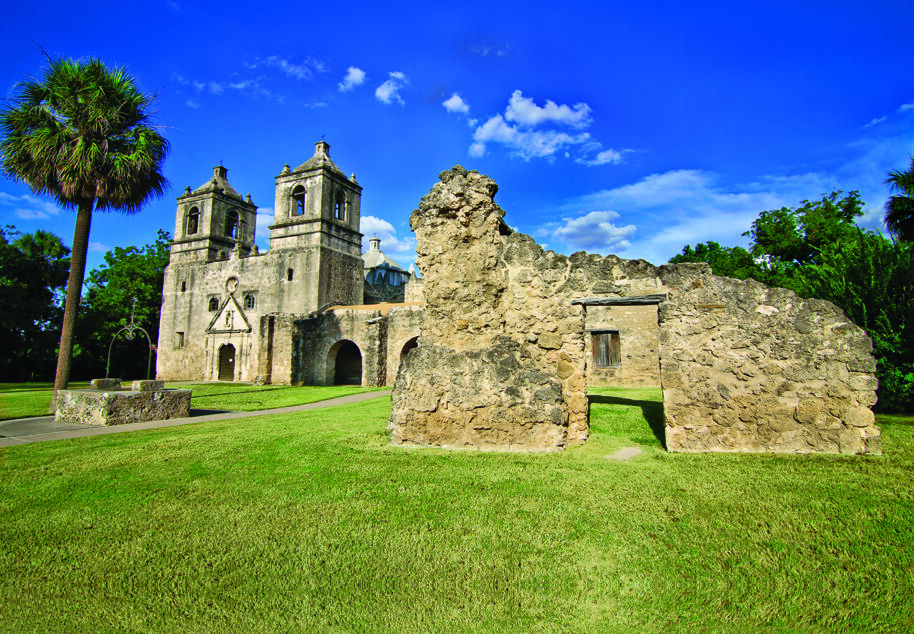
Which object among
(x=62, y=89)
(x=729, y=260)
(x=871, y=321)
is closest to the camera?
(x=871, y=321)

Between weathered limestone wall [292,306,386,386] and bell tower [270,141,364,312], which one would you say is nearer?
weathered limestone wall [292,306,386,386]

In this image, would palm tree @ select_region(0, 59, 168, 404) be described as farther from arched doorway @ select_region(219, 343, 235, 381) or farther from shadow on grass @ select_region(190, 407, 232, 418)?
arched doorway @ select_region(219, 343, 235, 381)

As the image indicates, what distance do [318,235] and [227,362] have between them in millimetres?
10557

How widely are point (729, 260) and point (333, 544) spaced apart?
1244 inches

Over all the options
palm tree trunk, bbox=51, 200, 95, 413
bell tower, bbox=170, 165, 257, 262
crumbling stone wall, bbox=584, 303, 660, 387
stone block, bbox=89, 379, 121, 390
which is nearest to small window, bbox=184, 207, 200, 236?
bell tower, bbox=170, 165, 257, 262

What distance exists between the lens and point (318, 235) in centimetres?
2975

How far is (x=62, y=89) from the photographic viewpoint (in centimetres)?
1336

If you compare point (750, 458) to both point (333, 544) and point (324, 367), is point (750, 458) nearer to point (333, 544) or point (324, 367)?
point (333, 544)

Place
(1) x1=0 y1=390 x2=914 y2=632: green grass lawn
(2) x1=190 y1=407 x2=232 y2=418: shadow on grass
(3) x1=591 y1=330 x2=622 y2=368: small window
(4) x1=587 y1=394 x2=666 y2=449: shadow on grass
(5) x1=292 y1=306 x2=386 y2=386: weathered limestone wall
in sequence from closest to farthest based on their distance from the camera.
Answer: (1) x1=0 y1=390 x2=914 y2=632: green grass lawn → (4) x1=587 y1=394 x2=666 y2=449: shadow on grass → (2) x1=190 y1=407 x2=232 y2=418: shadow on grass → (3) x1=591 y1=330 x2=622 y2=368: small window → (5) x1=292 y1=306 x2=386 y2=386: weathered limestone wall

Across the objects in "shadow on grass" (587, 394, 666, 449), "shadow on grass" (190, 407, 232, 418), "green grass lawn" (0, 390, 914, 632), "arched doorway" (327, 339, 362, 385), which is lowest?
"green grass lawn" (0, 390, 914, 632)

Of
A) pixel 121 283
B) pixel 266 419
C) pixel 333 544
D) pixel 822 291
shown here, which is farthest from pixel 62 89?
pixel 121 283

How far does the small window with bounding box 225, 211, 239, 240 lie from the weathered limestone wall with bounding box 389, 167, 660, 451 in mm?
34383

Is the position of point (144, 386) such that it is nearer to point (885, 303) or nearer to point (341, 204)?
point (885, 303)

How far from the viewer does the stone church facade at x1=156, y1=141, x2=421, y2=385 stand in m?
24.7
